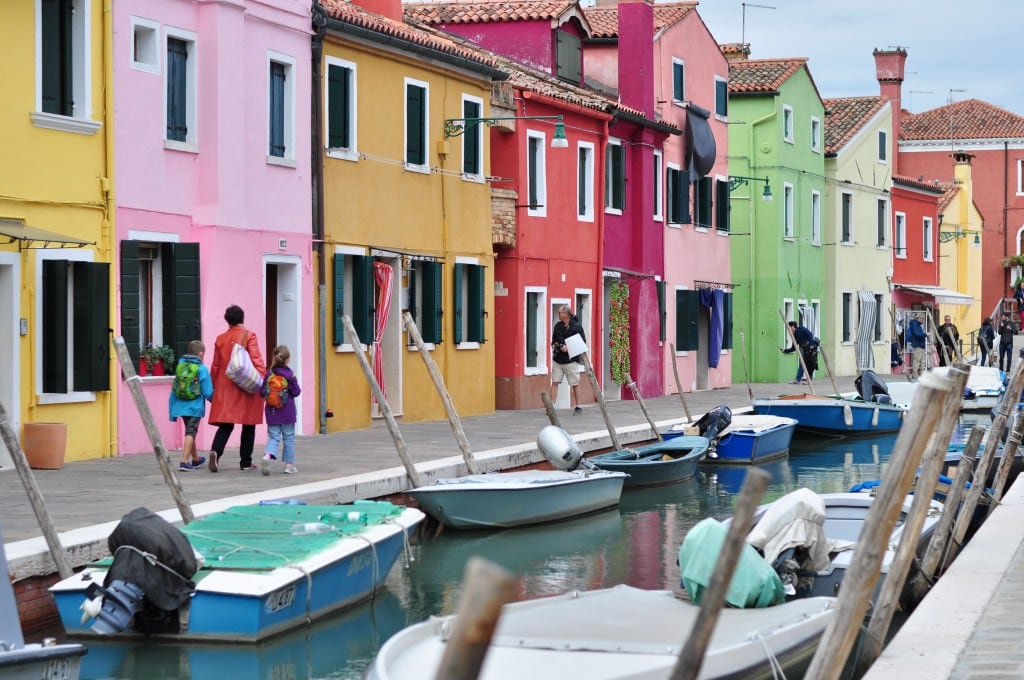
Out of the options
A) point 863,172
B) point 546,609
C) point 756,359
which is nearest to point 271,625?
point 546,609

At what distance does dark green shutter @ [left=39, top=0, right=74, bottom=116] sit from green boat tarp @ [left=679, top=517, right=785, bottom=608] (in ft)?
32.8

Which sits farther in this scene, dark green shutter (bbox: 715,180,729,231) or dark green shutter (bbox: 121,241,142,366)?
dark green shutter (bbox: 715,180,729,231)

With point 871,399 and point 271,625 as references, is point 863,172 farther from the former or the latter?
point 271,625

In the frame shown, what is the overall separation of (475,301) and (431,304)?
1.75m

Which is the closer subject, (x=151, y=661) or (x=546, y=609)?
(x=546, y=609)

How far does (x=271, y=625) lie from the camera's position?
11.1 metres

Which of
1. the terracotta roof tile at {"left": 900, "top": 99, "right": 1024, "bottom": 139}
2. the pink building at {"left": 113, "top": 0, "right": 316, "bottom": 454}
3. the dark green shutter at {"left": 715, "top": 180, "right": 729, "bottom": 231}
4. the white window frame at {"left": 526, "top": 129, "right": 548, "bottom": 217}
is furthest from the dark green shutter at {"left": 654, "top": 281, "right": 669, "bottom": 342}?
the terracotta roof tile at {"left": 900, "top": 99, "right": 1024, "bottom": 139}

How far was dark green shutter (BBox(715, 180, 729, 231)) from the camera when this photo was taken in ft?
129

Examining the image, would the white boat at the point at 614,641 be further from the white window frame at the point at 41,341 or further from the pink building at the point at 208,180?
the pink building at the point at 208,180

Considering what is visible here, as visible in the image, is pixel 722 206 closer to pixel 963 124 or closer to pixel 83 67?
pixel 83 67

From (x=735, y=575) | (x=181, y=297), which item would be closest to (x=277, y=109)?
(x=181, y=297)

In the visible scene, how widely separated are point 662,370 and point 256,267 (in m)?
15.5

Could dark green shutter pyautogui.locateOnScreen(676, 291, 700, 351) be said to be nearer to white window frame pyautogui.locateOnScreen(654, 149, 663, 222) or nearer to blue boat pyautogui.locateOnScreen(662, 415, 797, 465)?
white window frame pyautogui.locateOnScreen(654, 149, 663, 222)

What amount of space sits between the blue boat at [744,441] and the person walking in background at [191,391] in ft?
27.2
